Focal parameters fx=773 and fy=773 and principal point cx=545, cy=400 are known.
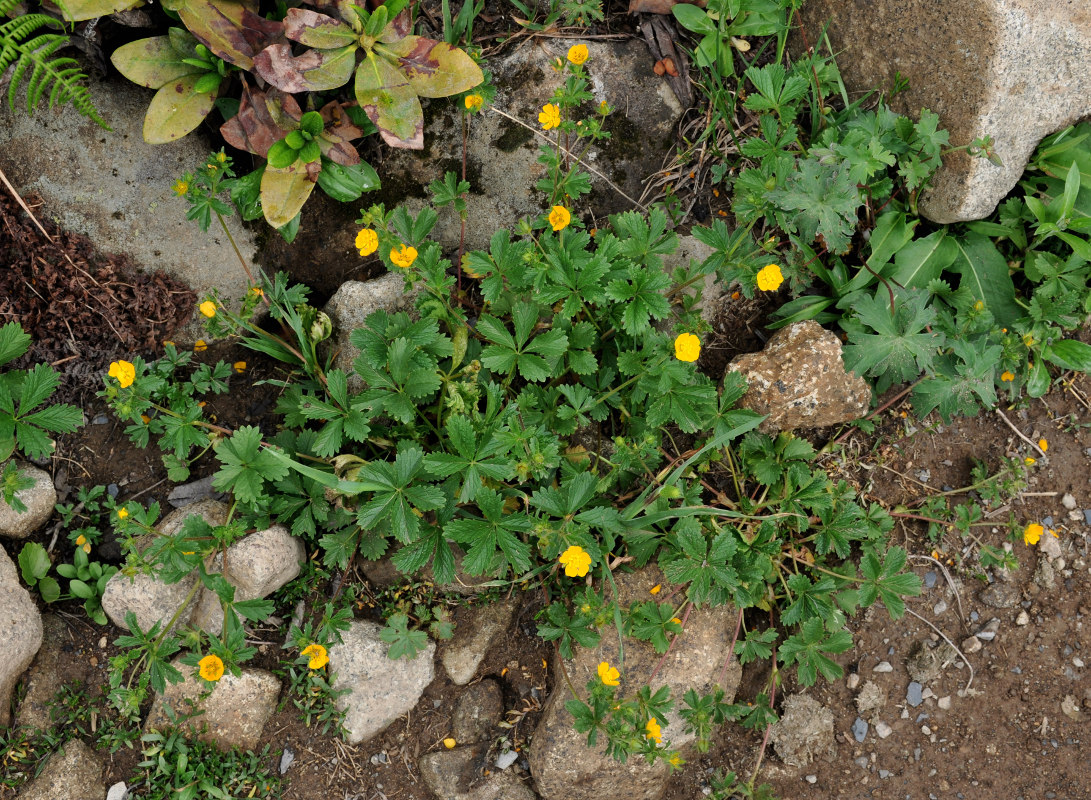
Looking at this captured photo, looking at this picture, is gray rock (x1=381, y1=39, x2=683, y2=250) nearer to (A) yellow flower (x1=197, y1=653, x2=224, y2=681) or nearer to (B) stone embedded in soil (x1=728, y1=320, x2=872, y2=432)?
(B) stone embedded in soil (x1=728, y1=320, x2=872, y2=432)

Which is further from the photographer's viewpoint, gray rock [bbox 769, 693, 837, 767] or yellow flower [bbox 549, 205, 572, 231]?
gray rock [bbox 769, 693, 837, 767]

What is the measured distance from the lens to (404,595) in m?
3.16

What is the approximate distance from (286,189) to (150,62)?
0.70 metres

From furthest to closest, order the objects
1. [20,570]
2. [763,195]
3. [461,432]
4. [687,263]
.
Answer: [687,263] < [20,570] < [763,195] < [461,432]

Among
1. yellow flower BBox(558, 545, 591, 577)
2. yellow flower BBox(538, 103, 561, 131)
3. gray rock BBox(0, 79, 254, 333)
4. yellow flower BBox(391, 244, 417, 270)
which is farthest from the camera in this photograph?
gray rock BBox(0, 79, 254, 333)

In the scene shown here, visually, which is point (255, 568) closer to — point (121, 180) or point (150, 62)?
point (121, 180)

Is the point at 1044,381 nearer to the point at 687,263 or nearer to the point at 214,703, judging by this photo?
the point at 687,263

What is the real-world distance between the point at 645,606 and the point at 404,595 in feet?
3.23

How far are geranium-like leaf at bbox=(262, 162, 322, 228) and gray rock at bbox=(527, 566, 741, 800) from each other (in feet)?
6.48

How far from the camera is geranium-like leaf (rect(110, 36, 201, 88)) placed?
2939mm

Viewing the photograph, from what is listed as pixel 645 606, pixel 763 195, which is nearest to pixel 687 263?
pixel 763 195

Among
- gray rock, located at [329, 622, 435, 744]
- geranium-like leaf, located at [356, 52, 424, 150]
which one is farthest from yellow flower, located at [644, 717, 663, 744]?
geranium-like leaf, located at [356, 52, 424, 150]

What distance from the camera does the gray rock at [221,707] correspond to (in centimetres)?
299

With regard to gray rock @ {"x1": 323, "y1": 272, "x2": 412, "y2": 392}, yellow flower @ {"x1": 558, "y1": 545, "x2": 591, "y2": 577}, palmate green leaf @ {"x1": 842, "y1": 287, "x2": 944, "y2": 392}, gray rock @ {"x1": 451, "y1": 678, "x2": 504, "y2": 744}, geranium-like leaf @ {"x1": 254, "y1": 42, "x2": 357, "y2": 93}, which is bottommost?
gray rock @ {"x1": 451, "y1": 678, "x2": 504, "y2": 744}
